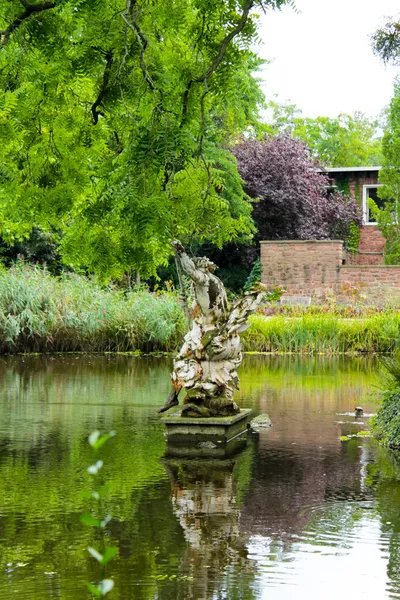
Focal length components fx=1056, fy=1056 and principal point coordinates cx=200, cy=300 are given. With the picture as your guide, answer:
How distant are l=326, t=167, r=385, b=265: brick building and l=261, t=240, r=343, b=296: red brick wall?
749 cm

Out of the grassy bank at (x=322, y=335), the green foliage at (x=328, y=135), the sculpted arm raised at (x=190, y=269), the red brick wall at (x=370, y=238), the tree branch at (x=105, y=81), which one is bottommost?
the grassy bank at (x=322, y=335)

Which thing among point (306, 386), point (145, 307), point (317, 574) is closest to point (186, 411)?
point (317, 574)

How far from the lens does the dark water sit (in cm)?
634

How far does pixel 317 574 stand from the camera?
6.50 m

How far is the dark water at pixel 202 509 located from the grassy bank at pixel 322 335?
35.5 ft

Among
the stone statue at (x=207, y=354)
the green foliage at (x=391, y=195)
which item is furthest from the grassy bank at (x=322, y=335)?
the stone statue at (x=207, y=354)

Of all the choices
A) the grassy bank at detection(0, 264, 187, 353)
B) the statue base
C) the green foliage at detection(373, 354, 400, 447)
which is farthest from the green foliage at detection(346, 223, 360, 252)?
the statue base

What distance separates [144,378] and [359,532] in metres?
12.3

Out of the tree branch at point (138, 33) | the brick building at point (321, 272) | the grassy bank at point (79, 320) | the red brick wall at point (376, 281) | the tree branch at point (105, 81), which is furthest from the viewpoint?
the brick building at point (321, 272)

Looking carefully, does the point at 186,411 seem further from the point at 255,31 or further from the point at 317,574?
the point at 317,574

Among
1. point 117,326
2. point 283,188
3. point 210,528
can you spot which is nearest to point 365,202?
point 283,188

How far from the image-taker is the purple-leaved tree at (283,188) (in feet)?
128

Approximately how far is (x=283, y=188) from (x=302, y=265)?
464 cm

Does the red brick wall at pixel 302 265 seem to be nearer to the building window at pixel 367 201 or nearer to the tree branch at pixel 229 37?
the building window at pixel 367 201
